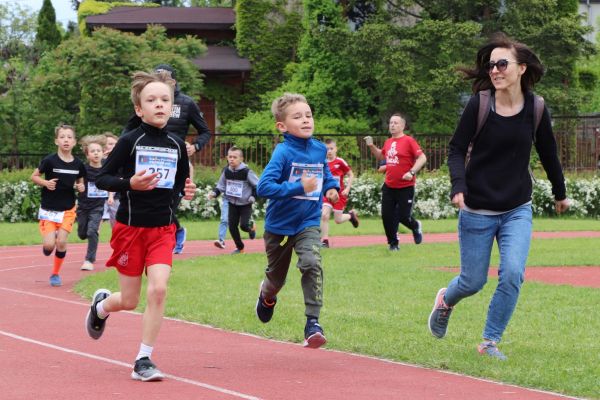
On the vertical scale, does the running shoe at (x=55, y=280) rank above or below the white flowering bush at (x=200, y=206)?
above

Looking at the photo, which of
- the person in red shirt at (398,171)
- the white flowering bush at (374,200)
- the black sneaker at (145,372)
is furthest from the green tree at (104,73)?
the black sneaker at (145,372)

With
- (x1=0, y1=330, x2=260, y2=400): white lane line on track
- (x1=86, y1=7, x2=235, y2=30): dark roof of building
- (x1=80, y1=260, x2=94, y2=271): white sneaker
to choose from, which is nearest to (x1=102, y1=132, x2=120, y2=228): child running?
(x1=80, y1=260, x2=94, y2=271): white sneaker

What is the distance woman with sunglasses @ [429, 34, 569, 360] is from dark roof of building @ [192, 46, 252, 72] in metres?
34.5

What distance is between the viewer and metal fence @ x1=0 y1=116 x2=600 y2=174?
32.7 m

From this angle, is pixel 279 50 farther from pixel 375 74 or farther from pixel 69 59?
pixel 69 59

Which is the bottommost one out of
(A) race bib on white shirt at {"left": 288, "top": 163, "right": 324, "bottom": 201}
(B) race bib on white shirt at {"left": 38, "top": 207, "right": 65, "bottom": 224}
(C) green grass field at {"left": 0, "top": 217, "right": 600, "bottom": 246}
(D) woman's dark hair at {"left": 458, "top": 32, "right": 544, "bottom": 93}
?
(C) green grass field at {"left": 0, "top": 217, "right": 600, "bottom": 246}

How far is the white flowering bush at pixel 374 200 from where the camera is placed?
1176 inches

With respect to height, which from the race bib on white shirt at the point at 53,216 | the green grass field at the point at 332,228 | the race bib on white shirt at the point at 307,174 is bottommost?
the green grass field at the point at 332,228

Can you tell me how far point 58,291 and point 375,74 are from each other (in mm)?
27305

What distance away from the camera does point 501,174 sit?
26.5 ft

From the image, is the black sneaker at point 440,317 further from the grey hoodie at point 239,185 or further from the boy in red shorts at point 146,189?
the grey hoodie at point 239,185

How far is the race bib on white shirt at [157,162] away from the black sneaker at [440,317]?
2325mm

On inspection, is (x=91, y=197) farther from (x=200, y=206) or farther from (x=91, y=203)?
(x=200, y=206)

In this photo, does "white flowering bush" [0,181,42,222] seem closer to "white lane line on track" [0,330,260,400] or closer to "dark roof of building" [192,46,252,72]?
"dark roof of building" [192,46,252,72]
